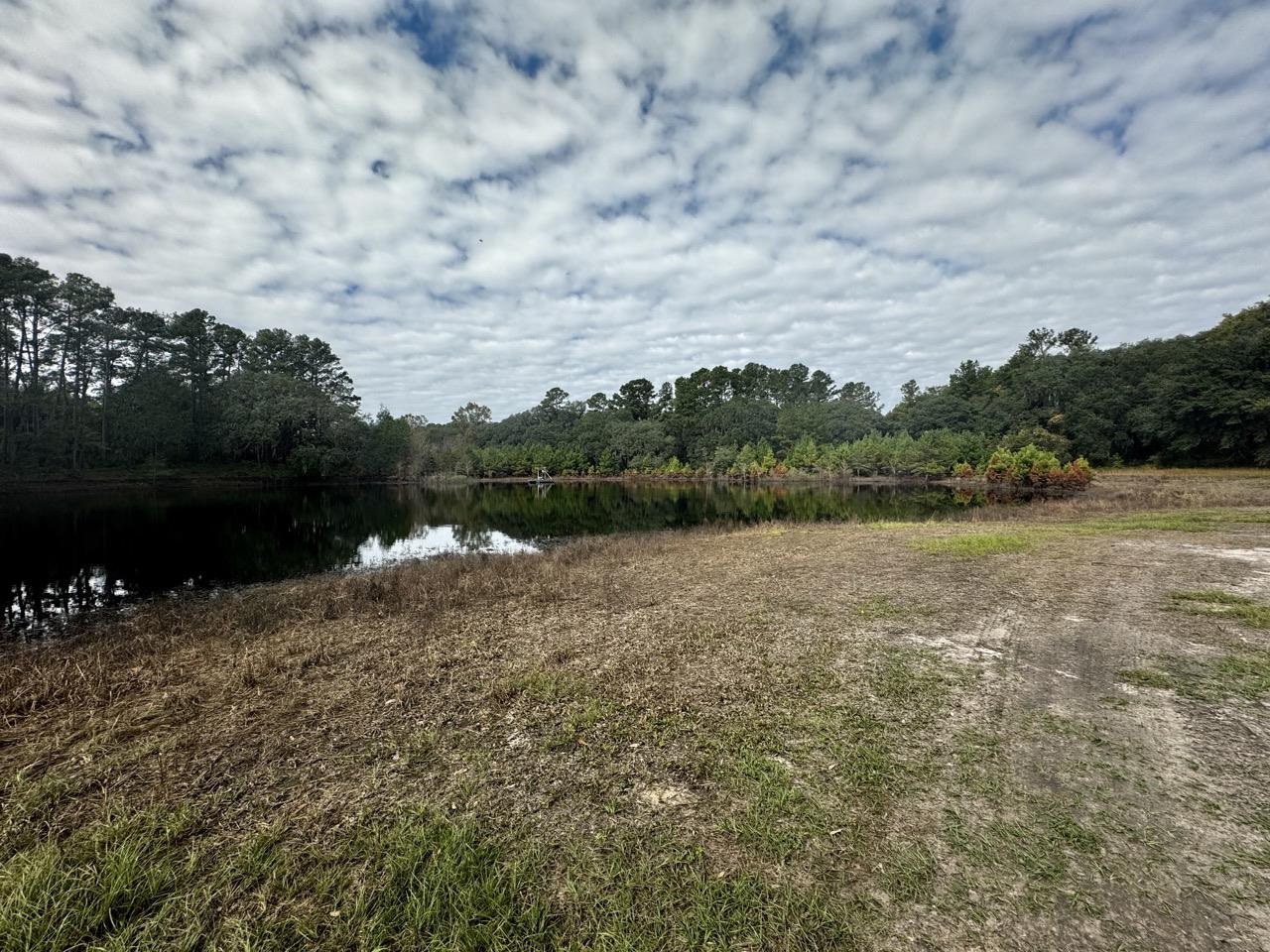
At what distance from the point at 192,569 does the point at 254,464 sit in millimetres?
56430

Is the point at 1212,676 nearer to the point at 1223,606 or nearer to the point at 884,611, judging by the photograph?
the point at 884,611

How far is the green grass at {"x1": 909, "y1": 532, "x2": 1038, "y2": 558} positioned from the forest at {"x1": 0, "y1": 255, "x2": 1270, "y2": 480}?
41.5 metres

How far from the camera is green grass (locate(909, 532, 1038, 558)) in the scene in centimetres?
1257

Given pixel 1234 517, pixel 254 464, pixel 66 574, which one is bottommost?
pixel 1234 517

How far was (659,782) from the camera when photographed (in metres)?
3.55

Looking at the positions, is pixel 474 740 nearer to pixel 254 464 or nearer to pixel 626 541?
pixel 626 541

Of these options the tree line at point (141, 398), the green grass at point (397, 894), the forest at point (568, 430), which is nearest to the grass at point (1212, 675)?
the green grass at point (397, 894)

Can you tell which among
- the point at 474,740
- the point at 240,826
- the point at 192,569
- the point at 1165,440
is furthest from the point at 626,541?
the point at 1165,440

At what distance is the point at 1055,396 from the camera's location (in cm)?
7044

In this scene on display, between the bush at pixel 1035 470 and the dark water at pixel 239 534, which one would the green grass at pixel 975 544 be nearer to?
the dark water at pixel 239 534

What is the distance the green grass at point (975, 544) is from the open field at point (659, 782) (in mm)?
4872

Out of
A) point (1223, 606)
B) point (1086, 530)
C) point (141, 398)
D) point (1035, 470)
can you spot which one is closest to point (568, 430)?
point (141, 398)

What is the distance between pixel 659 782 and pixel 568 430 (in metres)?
98.8

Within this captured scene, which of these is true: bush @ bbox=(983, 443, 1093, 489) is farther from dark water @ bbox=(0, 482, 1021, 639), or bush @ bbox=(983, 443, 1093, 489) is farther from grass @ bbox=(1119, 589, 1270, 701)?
grass @ bbox=(1119, 589, 1270, 701)
